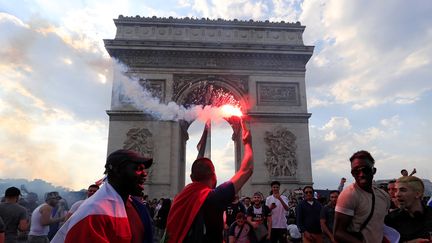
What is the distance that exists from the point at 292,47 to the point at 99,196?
63.1 ft

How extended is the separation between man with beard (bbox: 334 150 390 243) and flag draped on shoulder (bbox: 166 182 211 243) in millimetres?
1004

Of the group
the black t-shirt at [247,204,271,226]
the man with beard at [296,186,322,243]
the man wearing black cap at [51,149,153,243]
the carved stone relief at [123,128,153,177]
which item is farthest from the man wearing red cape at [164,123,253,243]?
the carved stone relief at [123,128,153,177]

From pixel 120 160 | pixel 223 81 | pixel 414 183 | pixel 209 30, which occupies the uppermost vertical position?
pixel 209 30

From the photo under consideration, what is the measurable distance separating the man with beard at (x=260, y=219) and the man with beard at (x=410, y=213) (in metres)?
3.58

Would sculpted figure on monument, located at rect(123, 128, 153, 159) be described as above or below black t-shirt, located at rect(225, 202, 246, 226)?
above

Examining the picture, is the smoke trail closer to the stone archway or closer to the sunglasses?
the stone archway

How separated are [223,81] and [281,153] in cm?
500

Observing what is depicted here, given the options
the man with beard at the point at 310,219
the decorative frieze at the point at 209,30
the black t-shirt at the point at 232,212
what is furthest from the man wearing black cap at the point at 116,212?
the decorative frieze at the point at 209,30

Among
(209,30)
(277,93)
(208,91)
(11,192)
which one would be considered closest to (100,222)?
(11,192)

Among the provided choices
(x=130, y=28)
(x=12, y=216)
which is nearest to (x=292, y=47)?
(x=130, y=28)

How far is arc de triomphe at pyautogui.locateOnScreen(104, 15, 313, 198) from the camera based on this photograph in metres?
18.4

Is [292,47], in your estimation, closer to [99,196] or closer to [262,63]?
[262,63]

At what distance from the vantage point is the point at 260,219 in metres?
6.80

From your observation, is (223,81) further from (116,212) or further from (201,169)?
(116,212)
